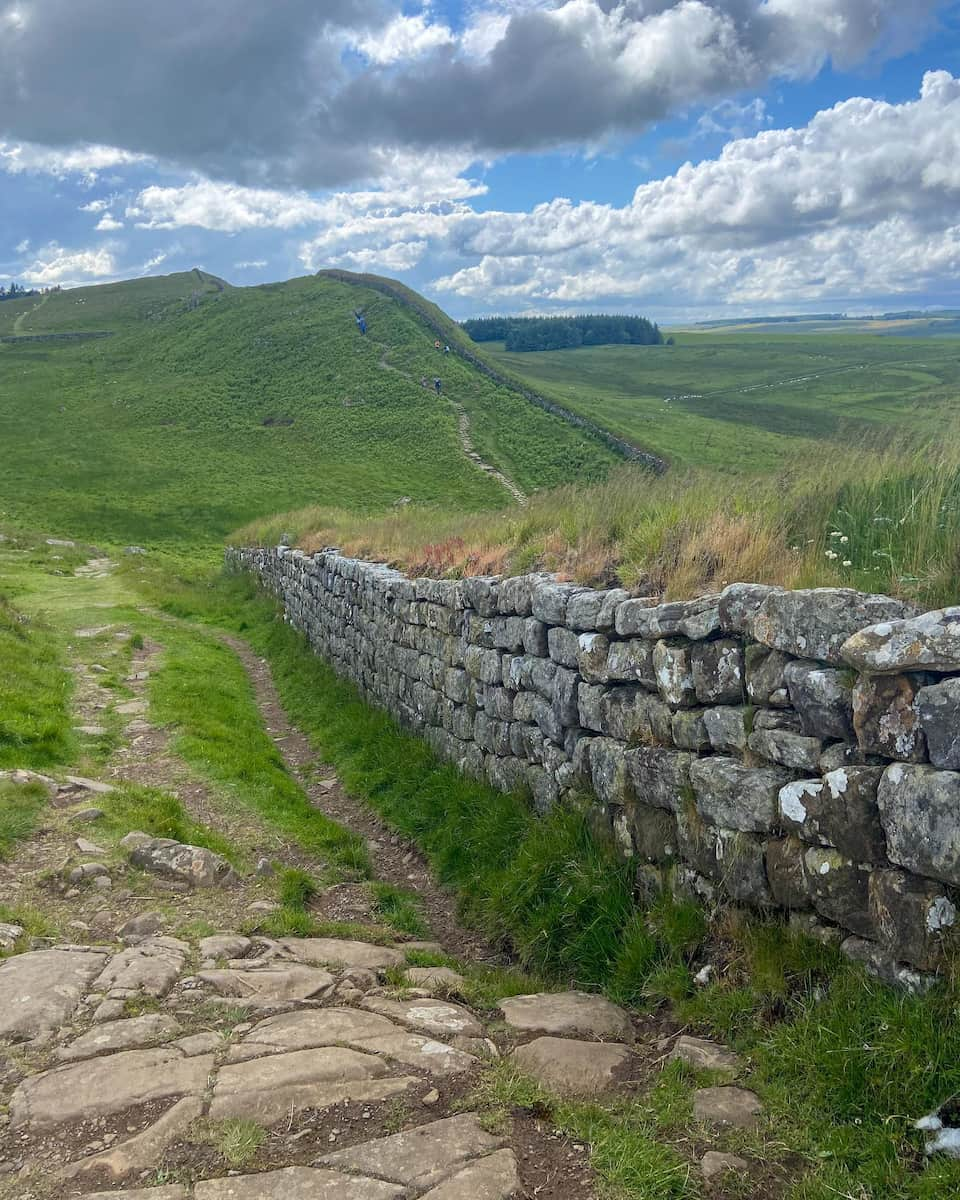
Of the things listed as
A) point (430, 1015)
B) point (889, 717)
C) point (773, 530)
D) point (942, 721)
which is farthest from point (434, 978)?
point (773, 530)

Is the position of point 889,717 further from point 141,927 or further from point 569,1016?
point 141,927

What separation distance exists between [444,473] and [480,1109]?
51816 mm

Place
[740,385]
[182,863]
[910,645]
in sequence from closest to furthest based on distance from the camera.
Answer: [910,645] → [182,863] → [740,385]

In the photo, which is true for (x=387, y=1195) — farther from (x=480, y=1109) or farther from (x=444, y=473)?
(x=444, y=473)

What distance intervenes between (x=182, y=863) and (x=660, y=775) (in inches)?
163

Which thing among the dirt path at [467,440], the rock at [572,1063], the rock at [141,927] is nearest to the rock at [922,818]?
the rock at [572,1063]

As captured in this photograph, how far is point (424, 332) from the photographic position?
81.8 meters

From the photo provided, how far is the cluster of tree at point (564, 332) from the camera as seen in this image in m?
151

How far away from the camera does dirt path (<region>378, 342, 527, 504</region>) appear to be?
2034 inches

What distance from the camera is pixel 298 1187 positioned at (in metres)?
3.52

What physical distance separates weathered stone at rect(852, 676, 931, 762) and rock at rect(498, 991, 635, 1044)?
214cm

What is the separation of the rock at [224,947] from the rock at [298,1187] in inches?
91.9

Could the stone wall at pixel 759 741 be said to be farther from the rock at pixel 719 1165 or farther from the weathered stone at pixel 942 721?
the rock at pixel 719 1165

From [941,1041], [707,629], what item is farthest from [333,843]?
[941,1041]
